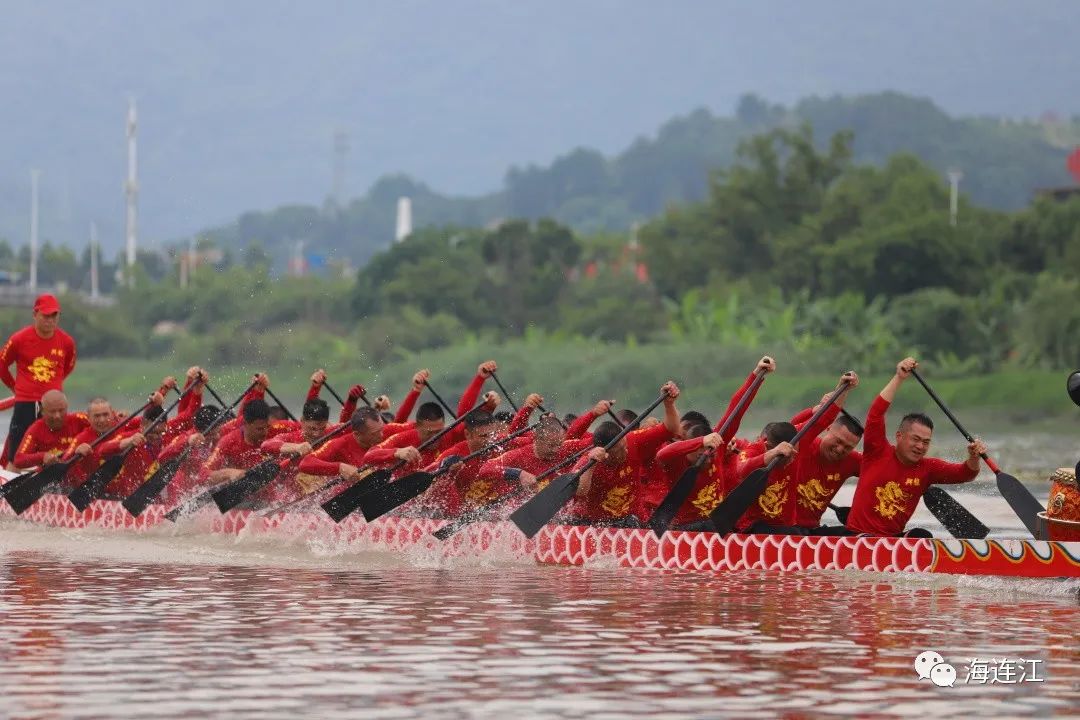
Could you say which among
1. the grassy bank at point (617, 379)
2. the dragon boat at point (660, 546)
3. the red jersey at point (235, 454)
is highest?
the grassy bank at point (617, 379)

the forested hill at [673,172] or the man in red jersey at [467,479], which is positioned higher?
the forested hill at [673,172]

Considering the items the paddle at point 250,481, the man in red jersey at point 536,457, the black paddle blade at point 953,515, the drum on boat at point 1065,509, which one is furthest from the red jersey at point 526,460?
the drum on boat at point 1065,509

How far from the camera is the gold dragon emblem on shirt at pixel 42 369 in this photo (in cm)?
1625

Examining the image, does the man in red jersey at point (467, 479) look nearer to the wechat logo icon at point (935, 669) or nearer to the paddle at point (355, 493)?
the paddle at point (355, 493)

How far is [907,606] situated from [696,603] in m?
1.06

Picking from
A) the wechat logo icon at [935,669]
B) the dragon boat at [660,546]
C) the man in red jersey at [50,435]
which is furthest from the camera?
the man in red jersey at [50,435]

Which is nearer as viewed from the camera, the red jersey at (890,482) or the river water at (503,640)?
the river water at (503,640)

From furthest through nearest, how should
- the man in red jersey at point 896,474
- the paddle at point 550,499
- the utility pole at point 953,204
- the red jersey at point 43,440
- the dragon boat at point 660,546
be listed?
the utility pole at point 953,204
the red jersey at point 43,440
the paddle at point 550,499
the man in red jersey at point 896,474
the dragon boat at point 660,546

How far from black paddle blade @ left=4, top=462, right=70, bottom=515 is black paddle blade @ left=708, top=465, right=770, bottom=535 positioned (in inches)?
226

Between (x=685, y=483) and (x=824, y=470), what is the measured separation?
0.80 metres

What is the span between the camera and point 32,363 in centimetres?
1623

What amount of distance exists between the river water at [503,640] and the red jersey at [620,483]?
1.36 ft

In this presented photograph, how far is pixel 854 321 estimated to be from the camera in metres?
47.6

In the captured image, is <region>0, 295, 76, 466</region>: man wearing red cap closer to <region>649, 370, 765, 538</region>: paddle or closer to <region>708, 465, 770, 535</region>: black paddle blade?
<region>649, 370, 765, 538</region>: paddle
